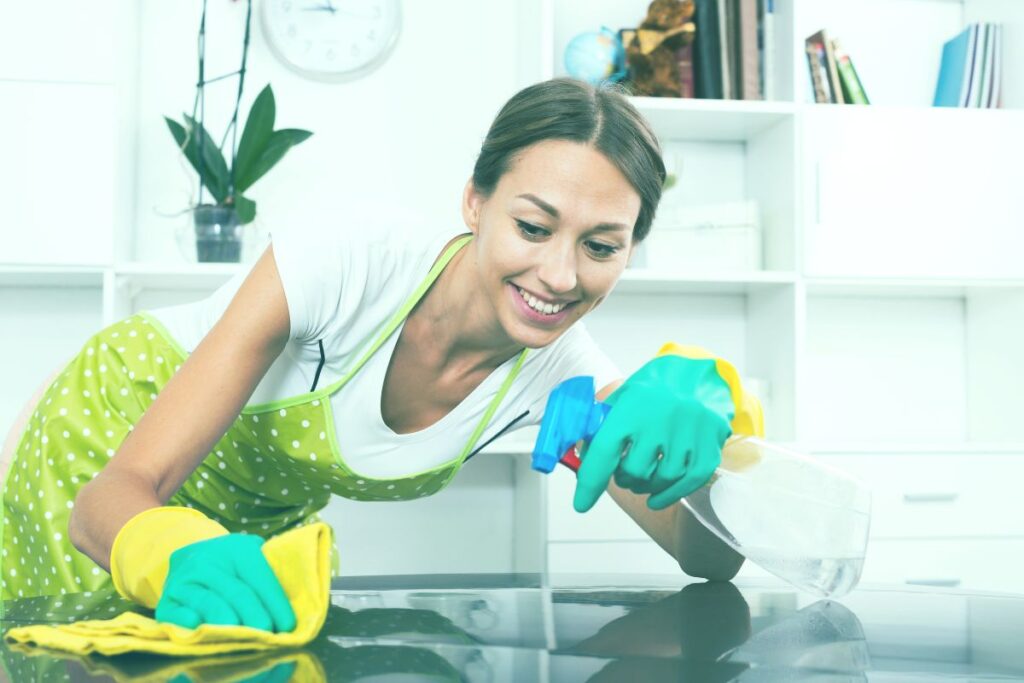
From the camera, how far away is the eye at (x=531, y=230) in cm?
108

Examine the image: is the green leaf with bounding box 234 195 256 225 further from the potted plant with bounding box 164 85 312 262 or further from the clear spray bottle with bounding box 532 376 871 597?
the clear spray bottle with bounding box 532 376 871 597

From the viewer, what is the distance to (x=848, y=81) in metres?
2.44

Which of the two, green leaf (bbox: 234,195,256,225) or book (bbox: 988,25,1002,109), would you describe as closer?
green leaf (bbox: 234,195,256,225)

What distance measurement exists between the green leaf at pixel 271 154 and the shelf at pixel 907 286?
1171 millimetres

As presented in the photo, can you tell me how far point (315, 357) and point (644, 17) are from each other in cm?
163

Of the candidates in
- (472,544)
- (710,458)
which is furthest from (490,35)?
(710,458)

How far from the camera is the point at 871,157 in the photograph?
7.57 feet

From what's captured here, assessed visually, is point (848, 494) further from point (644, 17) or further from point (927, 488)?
point (644, 17)

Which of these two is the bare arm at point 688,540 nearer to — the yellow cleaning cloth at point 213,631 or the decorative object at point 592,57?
the yellow cleaning cloth at point 213,631

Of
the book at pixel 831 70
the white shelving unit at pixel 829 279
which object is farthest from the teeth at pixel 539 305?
the book at pixel 831 70

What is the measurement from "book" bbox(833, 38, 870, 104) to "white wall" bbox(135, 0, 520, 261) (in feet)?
2.56

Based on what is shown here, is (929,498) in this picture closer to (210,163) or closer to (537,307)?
(537,307)

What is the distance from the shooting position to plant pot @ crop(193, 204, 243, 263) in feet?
7.02

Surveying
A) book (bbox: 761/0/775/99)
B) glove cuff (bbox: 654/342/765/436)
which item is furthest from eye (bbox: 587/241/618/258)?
book (bbox: 761/0/775/99)
